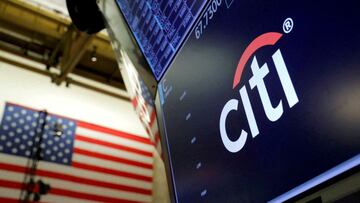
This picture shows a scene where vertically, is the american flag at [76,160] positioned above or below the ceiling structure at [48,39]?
below

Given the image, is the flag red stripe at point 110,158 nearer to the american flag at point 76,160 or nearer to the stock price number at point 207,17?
the american flag at point 76,160

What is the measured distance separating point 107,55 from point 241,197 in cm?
655

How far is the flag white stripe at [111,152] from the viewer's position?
5.90 m

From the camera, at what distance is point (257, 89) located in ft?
2.08

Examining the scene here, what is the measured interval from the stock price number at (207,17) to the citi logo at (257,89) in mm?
155

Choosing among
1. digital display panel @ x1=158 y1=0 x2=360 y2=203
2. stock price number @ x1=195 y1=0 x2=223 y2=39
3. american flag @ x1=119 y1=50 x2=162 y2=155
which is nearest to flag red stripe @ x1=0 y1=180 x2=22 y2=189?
american flag @ x1=119 y1=50 x2=162 y2=155

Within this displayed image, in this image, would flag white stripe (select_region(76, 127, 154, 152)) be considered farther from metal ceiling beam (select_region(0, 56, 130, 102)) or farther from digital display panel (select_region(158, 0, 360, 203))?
digital display panel (select_region(158, 0, 360, 203))

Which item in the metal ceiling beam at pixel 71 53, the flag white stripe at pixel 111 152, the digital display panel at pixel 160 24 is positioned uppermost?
the metal ceiling beam at pixel 71 53

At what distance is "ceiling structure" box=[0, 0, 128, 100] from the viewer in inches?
239

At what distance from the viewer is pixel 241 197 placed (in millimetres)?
643

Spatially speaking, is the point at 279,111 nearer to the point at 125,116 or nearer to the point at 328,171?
the point at 328,171

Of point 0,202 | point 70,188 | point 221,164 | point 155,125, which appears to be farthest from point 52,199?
point 221,164

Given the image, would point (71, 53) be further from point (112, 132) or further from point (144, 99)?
point (144, 99)

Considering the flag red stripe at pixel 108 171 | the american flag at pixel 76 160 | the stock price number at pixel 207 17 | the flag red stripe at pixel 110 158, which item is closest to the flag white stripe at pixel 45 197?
the american flag at pixel 76 160
